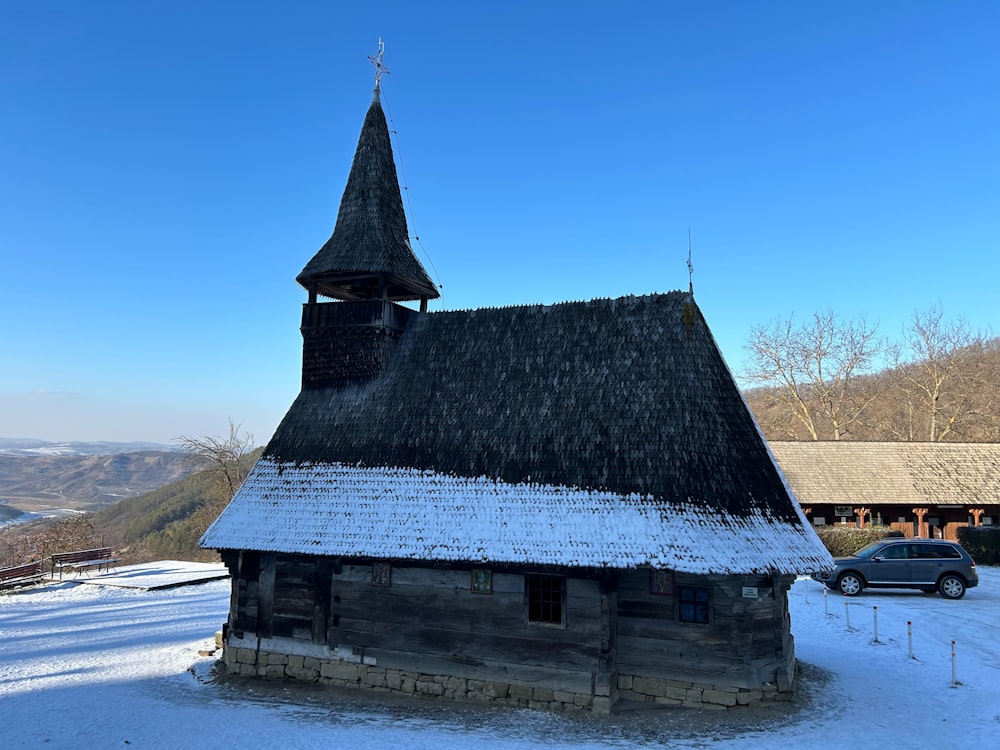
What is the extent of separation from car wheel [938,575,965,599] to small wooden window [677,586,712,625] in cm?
1273

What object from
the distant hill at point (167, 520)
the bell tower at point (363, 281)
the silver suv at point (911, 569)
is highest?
the bell tower at point (363, 281)

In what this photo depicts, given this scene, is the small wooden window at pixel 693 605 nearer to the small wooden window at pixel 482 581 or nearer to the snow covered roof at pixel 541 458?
the snow covered roof at pixel 541 458

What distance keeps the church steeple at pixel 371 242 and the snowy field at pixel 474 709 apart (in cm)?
987

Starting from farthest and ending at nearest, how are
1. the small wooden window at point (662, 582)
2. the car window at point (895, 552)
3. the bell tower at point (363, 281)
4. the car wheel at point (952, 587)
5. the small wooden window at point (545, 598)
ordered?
the car window at point (895, 552)
the car wheel at point (952, 587)
the bell tower at point (363, 281)
the small wooden window at point (545, 598)
the small wooden window at point (662, 582)

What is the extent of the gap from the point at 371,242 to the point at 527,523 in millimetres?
9131

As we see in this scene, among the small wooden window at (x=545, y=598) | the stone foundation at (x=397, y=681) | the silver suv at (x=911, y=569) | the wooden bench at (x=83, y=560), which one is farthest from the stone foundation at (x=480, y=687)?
the wooden bench at (x=83, y=560)

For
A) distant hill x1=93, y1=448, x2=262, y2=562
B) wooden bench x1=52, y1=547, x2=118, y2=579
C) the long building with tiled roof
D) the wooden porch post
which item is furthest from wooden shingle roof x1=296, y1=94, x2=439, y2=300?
distant hill x1=93, y1=448, x2=262, y2=562

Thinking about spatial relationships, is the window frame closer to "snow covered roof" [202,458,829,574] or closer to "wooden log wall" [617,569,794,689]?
"wooden log wall" [617,569,794,689]

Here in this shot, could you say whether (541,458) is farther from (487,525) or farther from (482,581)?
(482,581)

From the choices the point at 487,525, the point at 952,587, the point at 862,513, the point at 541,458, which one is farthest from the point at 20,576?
the point at 862,513

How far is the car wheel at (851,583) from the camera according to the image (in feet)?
64.5

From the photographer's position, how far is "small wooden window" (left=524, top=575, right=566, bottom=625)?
39.8 ft

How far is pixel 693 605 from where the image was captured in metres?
11.6

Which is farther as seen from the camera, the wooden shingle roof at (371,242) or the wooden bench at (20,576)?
the wooden bench at (20,576)
